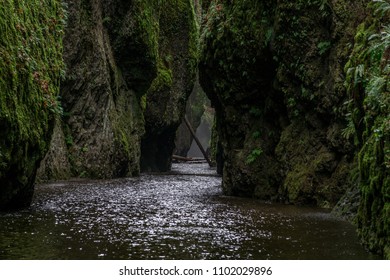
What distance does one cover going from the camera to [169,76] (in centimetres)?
3186

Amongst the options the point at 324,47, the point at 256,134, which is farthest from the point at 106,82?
the point at 324,47

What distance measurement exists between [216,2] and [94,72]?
256 inches

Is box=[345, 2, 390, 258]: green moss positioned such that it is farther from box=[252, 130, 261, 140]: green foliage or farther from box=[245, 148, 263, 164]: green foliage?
box=[252, 130, 261, 140]: green foliage

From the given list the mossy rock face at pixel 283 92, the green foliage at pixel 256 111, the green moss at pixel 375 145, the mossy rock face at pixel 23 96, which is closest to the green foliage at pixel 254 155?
the mossy rock face at pixel 283 92

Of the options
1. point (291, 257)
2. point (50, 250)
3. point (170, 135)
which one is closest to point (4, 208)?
point (50, 250)

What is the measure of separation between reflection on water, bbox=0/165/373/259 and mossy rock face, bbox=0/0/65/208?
72 cm

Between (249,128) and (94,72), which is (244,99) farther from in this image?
(94,72)

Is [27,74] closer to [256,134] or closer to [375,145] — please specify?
[375,145]

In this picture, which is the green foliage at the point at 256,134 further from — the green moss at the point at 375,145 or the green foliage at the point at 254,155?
the green moss at the point at 375,145

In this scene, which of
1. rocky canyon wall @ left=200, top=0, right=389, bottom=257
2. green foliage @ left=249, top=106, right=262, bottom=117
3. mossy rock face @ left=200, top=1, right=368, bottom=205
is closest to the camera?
rocky canyon wall @ left=200, top=0, right=389, bottom=257

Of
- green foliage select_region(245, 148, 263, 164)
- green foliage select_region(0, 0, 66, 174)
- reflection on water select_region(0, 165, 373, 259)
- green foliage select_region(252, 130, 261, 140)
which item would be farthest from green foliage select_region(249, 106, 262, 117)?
green foliage select_region(0, 0, 66, 174)

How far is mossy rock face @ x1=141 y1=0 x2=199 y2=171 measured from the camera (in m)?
31.7

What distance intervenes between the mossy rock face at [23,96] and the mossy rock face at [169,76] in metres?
19.3

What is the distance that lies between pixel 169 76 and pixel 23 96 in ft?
72.4
